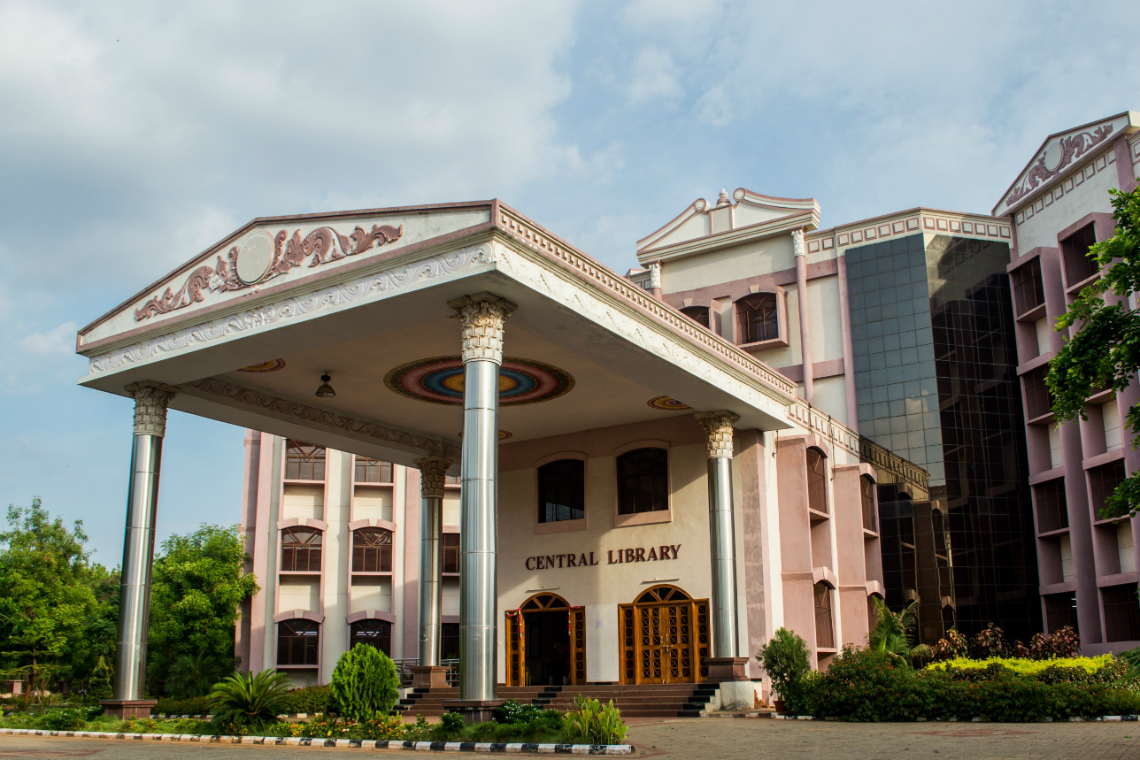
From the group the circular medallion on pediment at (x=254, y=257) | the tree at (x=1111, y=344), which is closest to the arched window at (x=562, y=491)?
the circular medallion on pediment at (x=254, y=257)

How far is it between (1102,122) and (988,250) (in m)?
5.04

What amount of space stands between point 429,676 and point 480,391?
12638mm

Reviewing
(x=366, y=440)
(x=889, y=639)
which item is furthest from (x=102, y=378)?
(x=889, y=639)

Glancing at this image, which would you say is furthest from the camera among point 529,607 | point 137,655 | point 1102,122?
point 1102,122

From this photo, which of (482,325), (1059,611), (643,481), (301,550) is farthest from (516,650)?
Answer: (1059,611)

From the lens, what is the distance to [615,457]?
26234 mm

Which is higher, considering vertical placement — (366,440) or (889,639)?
(366,440)

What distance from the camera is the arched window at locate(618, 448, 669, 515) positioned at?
25.6 metres

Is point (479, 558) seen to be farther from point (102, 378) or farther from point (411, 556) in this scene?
point (411, 556)

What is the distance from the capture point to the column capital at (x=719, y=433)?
23625mm

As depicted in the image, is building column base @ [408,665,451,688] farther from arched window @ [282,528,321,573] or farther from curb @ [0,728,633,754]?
arched window @ [282,528,321,573]

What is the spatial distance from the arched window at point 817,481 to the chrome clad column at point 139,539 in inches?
619

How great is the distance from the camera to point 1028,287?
31.7m

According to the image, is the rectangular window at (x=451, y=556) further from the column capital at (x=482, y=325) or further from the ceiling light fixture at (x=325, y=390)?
the column capital at (x=482, y=325)
